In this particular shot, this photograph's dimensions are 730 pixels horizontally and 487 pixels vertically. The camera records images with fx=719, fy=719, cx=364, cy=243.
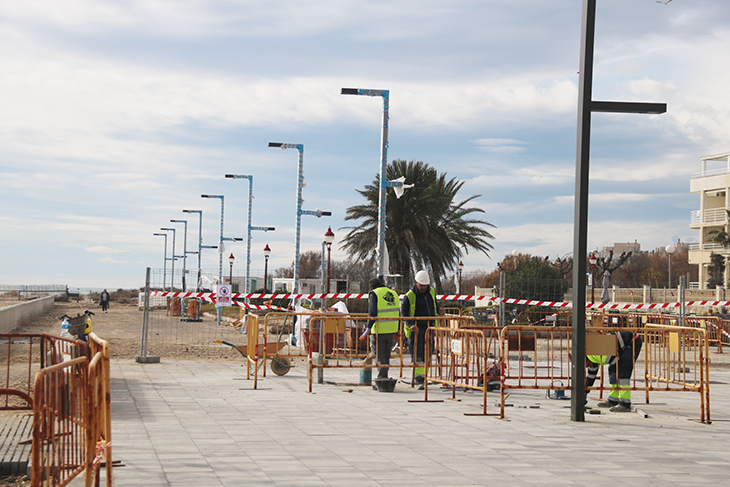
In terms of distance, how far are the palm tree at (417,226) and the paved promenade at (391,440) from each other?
80.1ft

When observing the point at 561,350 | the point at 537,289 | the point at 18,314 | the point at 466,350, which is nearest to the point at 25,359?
the point at 466,350

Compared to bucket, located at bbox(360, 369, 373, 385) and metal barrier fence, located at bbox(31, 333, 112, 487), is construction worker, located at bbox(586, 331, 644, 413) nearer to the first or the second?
bucket, located at bbox(360, 369, 373, 385)

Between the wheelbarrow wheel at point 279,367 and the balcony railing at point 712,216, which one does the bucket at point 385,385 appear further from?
the balcony railing at point 712,216

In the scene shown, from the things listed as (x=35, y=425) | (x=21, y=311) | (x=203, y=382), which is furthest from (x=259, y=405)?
(x=21, y=311)

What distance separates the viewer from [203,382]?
41.6ft

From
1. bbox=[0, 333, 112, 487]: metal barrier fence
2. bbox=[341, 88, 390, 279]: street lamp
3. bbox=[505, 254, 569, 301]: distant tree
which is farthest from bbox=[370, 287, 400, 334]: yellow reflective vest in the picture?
bbox=[505, 254, 569, 301]: distant tree

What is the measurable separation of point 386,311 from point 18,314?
24.3m

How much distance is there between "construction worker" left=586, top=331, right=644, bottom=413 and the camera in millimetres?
9961

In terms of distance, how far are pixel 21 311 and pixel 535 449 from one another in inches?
1196

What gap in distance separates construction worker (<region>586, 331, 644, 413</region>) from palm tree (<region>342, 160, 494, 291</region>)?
25.3 metres

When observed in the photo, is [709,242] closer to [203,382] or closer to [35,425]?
[203,382]

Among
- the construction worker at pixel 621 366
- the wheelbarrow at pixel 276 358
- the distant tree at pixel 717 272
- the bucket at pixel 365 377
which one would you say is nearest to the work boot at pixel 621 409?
the construction worker at pixel 621 366

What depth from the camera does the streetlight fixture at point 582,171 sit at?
29.7ft

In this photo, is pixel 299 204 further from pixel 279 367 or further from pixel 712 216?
pixel 712 216
